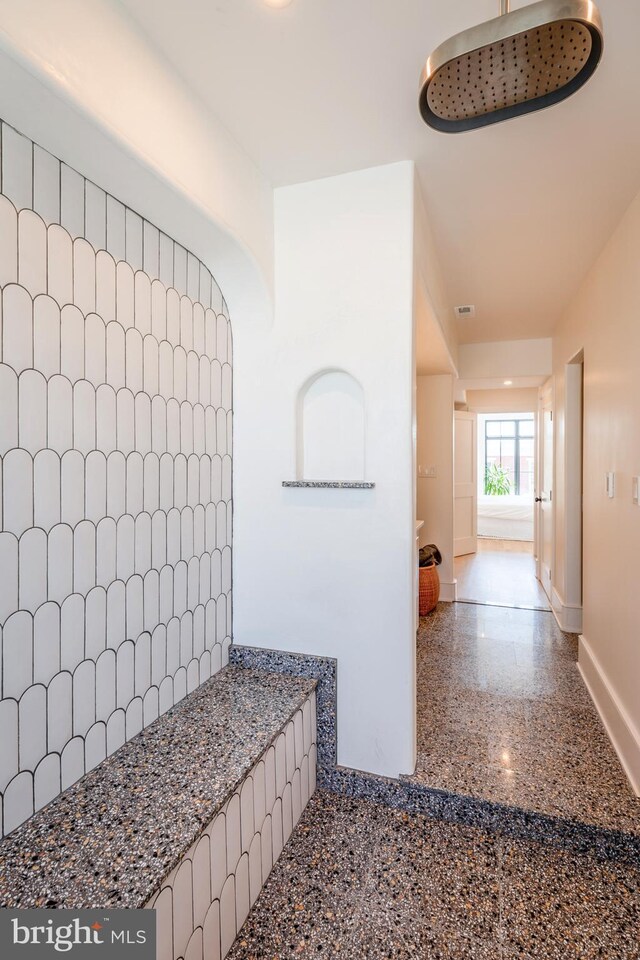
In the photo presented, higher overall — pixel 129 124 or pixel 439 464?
pixel 129 124

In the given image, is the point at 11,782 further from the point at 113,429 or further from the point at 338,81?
the point at 338,81

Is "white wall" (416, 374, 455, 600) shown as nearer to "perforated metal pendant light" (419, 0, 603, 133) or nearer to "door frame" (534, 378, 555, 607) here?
"door frame" (534, 378, 555, 607)

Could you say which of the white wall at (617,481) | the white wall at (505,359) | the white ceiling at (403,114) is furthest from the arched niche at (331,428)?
the white wall at (505,359)

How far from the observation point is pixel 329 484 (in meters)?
1.89

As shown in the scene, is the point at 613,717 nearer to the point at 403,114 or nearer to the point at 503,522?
the point at 403,114

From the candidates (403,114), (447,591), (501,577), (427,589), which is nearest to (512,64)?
(403,114)

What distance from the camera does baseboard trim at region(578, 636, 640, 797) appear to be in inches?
73.5

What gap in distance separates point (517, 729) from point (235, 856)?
1461 millimetres

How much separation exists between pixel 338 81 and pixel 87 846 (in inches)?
83.3

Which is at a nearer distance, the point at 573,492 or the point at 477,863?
the point at 477,863

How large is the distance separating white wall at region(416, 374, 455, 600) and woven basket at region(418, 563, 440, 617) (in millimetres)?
432

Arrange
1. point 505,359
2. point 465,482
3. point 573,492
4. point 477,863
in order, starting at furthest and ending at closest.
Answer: point 465,482, point 505,359, point 573,492, point 477,863

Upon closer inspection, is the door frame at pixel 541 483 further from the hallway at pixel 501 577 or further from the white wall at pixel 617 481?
the white wall at pixel 617 481

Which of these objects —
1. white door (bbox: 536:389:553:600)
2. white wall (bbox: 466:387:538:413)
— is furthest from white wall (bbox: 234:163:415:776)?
white wall (bbox: 466:387:538:413)
